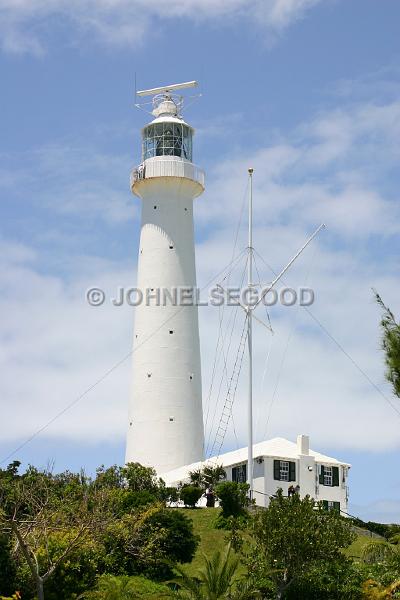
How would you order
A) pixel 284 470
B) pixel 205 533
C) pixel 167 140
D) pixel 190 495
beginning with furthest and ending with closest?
pixel 167 140
pixel 284 470
pixel 190 495
pixel 205 533

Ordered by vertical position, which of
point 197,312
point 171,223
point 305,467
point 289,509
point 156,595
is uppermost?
point 171,223

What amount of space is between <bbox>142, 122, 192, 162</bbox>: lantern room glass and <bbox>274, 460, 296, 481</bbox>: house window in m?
18.5

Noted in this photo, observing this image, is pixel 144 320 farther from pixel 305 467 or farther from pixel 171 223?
pixel 305 467

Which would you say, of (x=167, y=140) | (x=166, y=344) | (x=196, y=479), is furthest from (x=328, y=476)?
(x=167, y=140)

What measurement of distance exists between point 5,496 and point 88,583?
38.3 ft

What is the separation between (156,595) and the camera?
3381 centimetres

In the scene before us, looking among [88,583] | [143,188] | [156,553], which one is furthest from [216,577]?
[143,188]

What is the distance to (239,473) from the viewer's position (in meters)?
56.0

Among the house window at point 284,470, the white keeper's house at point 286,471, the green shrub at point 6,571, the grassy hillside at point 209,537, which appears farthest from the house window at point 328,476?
the green shrub at point 6,571

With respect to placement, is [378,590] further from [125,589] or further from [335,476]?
[335,476]

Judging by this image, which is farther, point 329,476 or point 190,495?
point 329,476

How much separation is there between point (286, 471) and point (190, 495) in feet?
21.2

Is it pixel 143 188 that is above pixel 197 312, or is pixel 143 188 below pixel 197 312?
above

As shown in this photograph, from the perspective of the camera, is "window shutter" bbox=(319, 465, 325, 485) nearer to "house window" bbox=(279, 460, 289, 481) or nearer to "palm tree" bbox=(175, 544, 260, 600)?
"house window" bbox=(279, 460, 289, 481)
